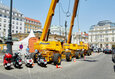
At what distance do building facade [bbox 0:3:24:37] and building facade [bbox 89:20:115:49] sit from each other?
5701cm

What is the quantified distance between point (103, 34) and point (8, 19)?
6995 centimetres

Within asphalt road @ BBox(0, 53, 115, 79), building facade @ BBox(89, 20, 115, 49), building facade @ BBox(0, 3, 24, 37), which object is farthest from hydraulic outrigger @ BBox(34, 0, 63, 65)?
building facade @ BBox(89, 20, 115, 49)

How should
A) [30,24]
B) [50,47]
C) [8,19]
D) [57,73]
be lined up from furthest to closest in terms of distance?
[30,24]
[8,19]
[50,47]
[57,73]

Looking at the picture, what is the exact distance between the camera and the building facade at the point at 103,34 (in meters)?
98.3

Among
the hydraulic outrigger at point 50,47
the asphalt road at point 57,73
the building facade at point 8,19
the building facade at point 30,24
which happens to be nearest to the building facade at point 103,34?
the building facade at point 30,24

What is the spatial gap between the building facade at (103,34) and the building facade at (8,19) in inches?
2245

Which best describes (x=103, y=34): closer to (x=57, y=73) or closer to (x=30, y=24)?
(x=30, y=24)

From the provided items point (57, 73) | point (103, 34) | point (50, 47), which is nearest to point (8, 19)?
point (103, 34)

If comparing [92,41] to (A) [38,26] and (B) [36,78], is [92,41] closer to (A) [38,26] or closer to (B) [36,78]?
(A) [38,26]

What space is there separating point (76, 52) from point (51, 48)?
7665mm

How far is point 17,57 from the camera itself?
31.9 ft

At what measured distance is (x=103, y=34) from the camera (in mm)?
102125

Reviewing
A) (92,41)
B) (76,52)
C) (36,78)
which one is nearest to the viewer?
(36,78)

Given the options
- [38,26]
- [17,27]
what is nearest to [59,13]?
[17,27]
